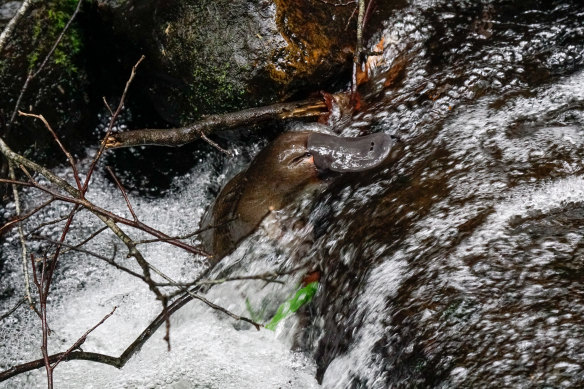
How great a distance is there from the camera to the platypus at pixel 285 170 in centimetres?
355

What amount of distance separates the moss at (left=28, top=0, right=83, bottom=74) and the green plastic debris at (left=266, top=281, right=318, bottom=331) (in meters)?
2.58

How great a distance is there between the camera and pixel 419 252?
265cm

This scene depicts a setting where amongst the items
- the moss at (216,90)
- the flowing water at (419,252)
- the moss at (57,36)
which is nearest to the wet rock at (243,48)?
the moss at (216,90)

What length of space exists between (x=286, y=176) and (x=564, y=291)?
6.25 ft

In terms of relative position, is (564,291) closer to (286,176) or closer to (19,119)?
(286,176)

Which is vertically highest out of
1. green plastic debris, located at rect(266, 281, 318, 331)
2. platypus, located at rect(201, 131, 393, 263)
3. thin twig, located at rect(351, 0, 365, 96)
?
thin twig, located at rect(351, 0, 365, 96)

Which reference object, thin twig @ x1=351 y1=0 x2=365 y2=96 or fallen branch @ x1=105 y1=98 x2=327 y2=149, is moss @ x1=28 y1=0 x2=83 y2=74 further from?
thin twig @ x1=351 y1=0 x2=365 y2=96

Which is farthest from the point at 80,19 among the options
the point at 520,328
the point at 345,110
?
the point at 520,328

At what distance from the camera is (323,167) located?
144 inches

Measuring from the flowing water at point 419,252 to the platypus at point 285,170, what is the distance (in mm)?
121

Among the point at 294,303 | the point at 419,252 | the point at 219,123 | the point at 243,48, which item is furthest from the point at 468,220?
the point at 243,48

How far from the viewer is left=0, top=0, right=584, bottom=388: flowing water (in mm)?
2225

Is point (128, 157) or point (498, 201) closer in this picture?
point (498, 201)

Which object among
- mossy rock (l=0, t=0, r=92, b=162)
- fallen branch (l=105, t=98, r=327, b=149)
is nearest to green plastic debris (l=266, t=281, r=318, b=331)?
fallen branch (l=105, t=98, r=327, b=149)
